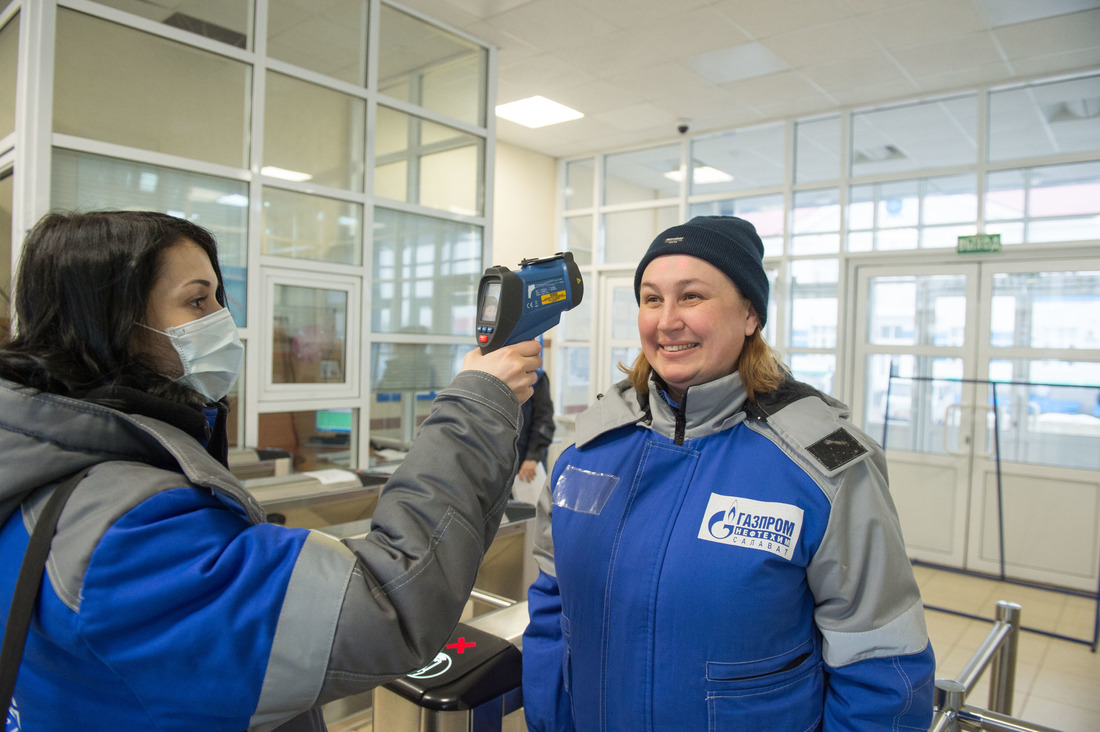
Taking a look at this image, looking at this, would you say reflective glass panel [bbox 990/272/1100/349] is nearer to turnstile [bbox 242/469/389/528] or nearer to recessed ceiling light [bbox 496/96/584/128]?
recessed ceiling light [bbox 496/96/584/128]

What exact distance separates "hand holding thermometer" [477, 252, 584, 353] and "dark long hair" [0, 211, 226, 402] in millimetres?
434

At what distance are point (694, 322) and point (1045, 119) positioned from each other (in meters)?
5.03

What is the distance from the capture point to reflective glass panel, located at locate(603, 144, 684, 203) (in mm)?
6633

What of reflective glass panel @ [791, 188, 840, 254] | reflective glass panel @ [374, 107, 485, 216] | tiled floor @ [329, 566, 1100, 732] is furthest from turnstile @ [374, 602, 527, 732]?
reflective glass panel @ [791, 188, 840, 254]

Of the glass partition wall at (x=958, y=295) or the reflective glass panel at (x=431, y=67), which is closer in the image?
the reflective glass panel at (x=431, y=67)

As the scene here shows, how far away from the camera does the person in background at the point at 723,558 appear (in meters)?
1.05

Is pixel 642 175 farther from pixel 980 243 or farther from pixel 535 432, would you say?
pixel 535 432

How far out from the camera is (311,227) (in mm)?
3715

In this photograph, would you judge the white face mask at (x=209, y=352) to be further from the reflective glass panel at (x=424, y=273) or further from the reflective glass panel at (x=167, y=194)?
the reflective glass panel at (x=424, y=273)

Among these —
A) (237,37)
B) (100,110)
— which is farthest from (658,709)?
(237,37)

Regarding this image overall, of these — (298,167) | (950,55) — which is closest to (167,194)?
(298,167)

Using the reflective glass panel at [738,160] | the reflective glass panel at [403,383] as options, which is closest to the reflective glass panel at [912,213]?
the reflective glass panel at [738,160]

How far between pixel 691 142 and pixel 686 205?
0.58 meters

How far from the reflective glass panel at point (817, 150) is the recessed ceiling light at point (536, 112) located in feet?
6.13
